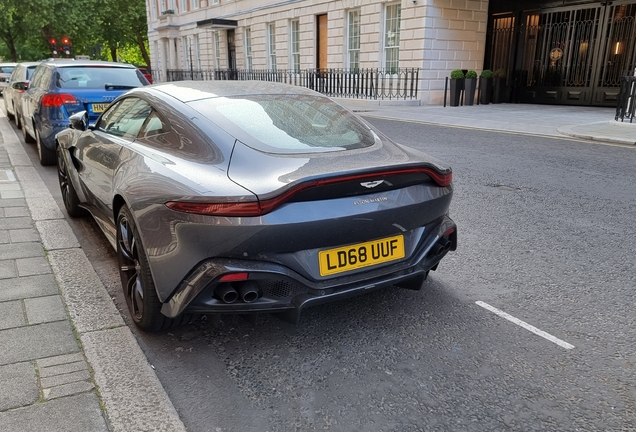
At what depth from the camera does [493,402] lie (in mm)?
2406

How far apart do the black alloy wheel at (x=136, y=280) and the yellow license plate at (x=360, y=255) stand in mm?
968

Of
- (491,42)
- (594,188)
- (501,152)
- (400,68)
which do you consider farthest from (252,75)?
(594,188)

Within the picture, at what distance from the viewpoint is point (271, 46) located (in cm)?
2966

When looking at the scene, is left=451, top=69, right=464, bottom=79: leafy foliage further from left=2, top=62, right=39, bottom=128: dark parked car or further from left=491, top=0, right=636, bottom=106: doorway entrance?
left=2, top=62, right=39, bottom=128: dark parked car

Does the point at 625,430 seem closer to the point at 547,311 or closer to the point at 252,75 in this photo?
the point at 547,311

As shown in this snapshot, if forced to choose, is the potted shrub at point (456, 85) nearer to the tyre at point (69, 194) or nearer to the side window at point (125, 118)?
the tyre at point (69, 194)

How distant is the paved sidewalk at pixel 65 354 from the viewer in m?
2.28

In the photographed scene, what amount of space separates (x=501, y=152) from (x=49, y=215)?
7342mm

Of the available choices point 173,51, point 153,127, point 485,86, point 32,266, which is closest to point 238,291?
point 153,127

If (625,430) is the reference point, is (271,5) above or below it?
above

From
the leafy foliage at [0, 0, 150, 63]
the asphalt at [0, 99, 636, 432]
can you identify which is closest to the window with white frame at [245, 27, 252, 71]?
the leafy foliage at [0, 0, 150, 63]

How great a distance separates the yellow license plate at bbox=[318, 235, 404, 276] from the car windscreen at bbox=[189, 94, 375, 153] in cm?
60

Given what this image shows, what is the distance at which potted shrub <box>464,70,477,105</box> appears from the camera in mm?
19312

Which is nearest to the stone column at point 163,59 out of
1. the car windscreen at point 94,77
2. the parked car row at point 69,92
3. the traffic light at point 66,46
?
the traffic light at point 66,46
